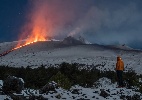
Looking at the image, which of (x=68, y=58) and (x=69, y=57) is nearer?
(x=68, y=58)

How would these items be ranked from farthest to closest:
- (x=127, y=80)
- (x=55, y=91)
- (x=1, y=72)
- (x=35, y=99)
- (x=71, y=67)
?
(x=71, y=67) < (x=127, y=80) < (x=1, y=72) < (x=55, y=91) < (x=35, y=99)

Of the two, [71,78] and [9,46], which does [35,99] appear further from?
[9,46]

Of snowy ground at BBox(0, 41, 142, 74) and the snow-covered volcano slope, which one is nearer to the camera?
snowy ground at BBox(0, 41, 142, 74)

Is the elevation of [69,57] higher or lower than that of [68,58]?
higher

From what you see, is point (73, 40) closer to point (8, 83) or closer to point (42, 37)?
point (42, 37)

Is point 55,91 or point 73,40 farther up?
point 73,40

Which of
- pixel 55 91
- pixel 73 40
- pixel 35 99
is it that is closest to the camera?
pixel 35 99

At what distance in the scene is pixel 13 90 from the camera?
522 inches

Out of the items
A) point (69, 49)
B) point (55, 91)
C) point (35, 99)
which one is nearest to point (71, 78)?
point (55, 91)

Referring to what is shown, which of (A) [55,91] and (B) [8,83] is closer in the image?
(B) [8,83]

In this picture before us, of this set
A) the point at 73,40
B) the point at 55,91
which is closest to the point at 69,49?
the point at 73,40

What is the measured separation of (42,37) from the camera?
618ft

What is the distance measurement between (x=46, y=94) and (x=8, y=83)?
5.32 ft

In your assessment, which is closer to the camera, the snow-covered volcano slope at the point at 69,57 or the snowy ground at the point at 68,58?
the snowy ground at the point at 68,58
